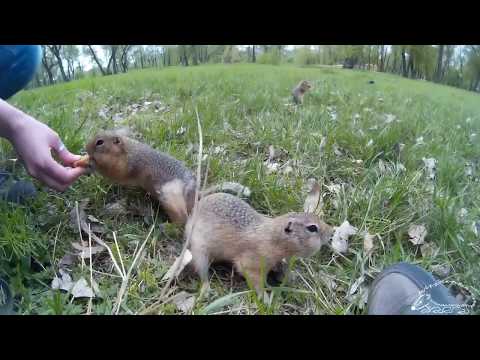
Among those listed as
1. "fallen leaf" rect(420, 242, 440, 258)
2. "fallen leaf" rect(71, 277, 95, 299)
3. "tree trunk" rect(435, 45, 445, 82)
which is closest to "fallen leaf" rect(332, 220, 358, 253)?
"fallen leaf" rect(420, 242, 440, 258)

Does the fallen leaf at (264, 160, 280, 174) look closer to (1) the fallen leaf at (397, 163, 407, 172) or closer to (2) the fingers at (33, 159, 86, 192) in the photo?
(1) the fallen leaf at (397, 163, 407, 172)

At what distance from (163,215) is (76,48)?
76 centimetres

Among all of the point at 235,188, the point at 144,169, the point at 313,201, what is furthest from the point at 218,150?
the point at 313,201

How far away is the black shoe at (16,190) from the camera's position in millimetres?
1566

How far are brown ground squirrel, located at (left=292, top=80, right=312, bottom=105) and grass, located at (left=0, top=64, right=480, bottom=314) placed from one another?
0.06m

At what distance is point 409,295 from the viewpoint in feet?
3.48

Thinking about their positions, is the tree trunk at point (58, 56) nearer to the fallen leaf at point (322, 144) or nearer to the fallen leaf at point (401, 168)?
the fallen leaf at point (322, 144)

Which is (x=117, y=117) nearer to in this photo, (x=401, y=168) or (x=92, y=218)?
(x=92, y=218)

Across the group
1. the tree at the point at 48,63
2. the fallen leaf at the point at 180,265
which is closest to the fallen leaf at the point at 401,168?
the fallen leaf at the point at 180,265

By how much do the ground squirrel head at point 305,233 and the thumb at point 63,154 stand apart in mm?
1050

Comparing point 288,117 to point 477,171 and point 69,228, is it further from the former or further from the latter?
point 69,228

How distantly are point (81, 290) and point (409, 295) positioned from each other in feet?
3.40

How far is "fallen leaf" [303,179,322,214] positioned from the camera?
5.14 ft
